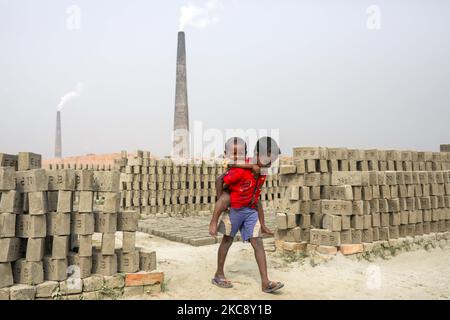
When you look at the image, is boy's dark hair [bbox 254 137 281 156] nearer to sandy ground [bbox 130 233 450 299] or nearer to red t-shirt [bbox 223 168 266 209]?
red t-shirt [bbox 223 168 266 209]

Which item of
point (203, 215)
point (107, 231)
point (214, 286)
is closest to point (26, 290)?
point (107, 231)

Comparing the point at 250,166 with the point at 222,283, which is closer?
the point at 250,166

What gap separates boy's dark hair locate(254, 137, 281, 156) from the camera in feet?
15.7

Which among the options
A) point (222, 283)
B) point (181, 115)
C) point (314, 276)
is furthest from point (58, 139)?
point (222, 283)

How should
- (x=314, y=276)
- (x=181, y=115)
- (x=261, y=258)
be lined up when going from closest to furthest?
(x=261, y=258) → (x=314, y=276) → (x=181, y=115)

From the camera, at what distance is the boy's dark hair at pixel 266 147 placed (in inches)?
188

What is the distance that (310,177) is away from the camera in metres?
7.50

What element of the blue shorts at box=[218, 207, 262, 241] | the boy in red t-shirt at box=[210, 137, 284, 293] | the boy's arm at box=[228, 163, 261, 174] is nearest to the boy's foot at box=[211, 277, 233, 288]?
the boy in red t-shirt at box=[210, 137, 284, 293]

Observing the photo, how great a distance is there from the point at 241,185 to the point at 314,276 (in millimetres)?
2160

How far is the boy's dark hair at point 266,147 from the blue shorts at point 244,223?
0.72 m

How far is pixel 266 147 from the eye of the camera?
4777 millimetres

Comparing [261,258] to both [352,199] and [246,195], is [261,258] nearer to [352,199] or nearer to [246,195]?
[246,195]

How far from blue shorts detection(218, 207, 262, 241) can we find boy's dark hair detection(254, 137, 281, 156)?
0.72 m
